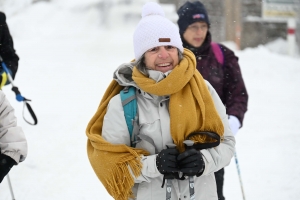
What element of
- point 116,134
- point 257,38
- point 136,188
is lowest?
point 257,38

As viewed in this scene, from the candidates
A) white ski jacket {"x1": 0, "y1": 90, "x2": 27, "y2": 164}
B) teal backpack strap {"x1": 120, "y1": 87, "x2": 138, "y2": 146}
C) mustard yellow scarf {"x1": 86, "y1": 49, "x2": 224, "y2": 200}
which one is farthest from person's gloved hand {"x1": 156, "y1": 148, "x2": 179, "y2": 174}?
white ski jacket {"x1": 0, "y1": 90, "x2": 27, "y2": 164}

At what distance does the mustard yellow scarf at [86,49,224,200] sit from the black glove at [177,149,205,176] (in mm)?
134

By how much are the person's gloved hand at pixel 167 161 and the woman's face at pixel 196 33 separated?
185cm

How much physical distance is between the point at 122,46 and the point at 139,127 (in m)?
15.4

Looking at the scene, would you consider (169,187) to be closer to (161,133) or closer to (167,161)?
(167,161)

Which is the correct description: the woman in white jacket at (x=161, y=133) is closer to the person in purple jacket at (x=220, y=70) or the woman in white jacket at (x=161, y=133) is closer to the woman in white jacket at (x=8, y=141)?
the woman in white jacket at (x=8, y=141)

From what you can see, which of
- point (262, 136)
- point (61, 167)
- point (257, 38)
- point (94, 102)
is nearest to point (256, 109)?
point (262, 136)

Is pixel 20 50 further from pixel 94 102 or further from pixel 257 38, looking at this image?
pixel 257 38

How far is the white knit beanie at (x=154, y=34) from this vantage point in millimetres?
2922

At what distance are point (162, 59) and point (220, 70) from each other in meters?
1.37

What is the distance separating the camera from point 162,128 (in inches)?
107

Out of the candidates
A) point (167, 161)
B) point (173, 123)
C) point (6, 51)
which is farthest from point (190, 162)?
point (6, 51)

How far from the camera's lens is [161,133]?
272 centimetres

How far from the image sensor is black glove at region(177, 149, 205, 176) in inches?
102
